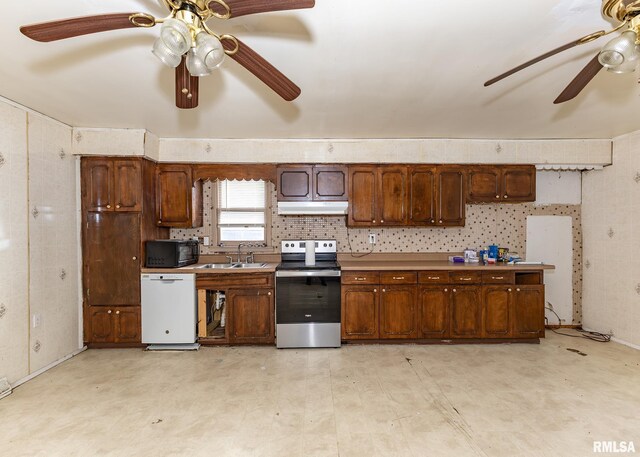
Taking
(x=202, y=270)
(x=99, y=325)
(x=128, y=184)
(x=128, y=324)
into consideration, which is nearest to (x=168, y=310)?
(x=128, y=324)

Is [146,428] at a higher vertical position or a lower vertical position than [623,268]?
lower

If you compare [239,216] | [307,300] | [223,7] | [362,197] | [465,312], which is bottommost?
[465,312]

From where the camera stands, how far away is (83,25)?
126 centimetres

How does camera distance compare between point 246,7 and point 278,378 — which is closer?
point 246,7

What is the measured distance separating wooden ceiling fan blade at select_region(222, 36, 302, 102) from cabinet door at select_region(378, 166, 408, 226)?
7.86 ft

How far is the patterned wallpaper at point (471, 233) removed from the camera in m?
4.26

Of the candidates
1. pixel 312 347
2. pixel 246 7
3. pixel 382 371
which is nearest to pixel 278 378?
pixel 312 347

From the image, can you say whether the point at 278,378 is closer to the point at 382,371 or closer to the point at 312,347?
the point at 312,347

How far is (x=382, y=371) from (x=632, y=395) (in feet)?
6.61

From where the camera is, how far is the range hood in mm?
3941

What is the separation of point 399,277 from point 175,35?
10.4 ft

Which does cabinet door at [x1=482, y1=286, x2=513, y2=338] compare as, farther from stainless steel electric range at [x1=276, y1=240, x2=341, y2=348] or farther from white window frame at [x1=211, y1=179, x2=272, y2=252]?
white window frame at [x1=211, y1=179, x2=272, y2=252]

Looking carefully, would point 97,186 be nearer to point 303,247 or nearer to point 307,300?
point 303,247

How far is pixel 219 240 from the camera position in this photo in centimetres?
425
